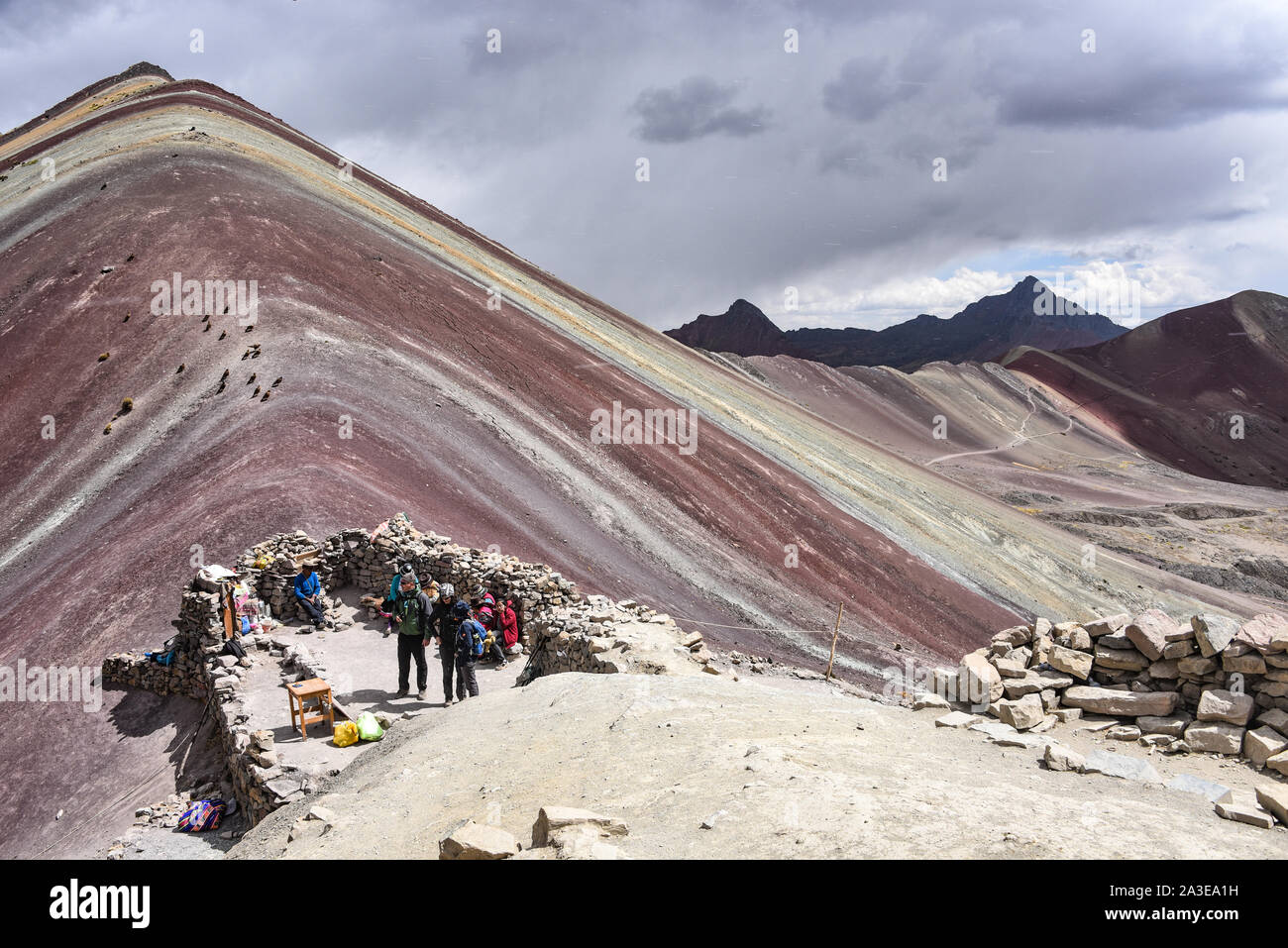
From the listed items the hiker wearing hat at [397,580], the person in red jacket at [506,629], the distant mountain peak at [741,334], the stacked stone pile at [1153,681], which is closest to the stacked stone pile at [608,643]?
the person in red jacket at [506,629]

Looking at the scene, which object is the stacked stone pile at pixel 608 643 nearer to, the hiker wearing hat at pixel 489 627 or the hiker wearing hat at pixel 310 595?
the hiker wearing hat at pixel 489 627

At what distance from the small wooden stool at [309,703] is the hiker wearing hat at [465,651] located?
1.85 metres

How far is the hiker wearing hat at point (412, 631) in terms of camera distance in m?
11.8

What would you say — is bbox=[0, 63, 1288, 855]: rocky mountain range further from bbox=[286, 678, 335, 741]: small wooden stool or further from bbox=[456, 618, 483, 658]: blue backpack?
bbox=[456, 618, 483, 658]: blue backpack

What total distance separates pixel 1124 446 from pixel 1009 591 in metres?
74.4

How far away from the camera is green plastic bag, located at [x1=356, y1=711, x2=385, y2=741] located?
10.5 m

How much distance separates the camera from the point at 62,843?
10.3m

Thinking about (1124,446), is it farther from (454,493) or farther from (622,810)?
(622,810)

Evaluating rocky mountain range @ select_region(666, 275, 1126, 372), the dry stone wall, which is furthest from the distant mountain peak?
the dry stone wall

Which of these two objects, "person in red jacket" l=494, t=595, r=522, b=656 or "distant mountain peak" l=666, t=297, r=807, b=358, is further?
"distant mountain peak" l=666, t=297, r=807, b=358

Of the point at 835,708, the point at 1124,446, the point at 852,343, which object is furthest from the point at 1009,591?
the point at 852,343

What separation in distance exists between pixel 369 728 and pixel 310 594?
15.4 ft

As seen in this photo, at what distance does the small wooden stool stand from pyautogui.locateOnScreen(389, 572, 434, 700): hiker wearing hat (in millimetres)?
1331

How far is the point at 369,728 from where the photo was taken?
10.6 metres
